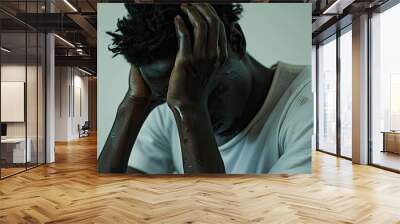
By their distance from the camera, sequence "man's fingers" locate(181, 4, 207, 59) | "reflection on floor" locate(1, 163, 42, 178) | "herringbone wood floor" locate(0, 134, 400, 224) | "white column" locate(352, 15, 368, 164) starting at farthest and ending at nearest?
"white column" locate(352, 15, 368, 164) → "reflection on floor" locate(1, 163, 42, 178) → "man's fingers" locate(181, 4, 207, 59) → "herringbone wood floor" locate(0, 134, 400, 224)

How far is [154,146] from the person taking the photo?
6.69 meters

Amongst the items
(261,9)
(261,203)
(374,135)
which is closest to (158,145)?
(261,203)

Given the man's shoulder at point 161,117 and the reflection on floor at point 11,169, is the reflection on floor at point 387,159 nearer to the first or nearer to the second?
the man's shoulder at point 161,117

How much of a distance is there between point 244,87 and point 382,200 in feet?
9.17

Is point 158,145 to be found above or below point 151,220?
above

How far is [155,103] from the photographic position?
263 inches

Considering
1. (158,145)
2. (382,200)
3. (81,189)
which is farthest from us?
(158,145)

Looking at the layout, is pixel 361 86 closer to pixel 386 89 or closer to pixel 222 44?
pixel 386 89

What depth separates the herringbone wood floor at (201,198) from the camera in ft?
13.6

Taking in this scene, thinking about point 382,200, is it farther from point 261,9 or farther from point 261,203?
point 261,9

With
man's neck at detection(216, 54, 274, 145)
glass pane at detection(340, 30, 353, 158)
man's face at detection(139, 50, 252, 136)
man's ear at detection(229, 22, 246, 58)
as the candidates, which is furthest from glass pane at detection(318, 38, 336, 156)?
man's face at detection(139, 50, 252, 136)

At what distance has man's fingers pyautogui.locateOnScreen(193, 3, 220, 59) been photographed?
6.56m

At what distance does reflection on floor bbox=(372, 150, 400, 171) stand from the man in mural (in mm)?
2146

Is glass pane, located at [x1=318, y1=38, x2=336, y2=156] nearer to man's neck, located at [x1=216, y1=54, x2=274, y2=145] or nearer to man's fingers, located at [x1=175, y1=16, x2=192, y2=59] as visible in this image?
man's neck, located at [x1=216, y1=54, x2=274, y2=145]
